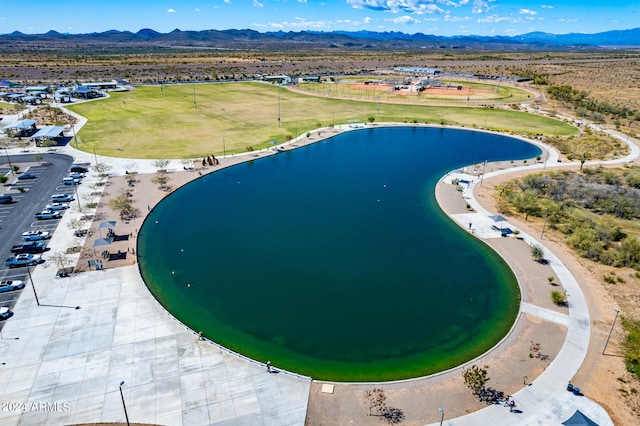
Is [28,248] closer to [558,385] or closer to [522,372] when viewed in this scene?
[522,372]

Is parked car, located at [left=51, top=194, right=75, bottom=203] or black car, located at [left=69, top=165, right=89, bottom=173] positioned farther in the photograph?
black car, located at [left=69, top=165, right=89, bottom=173]

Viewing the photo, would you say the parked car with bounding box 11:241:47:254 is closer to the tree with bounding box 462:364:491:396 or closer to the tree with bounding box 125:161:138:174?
the tree with bounding box 125:161:138:174

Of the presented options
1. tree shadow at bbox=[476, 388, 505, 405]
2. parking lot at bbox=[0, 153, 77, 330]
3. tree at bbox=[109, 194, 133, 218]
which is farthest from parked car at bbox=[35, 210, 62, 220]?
tree shadow at bbox=[476, 388, 505, 405]

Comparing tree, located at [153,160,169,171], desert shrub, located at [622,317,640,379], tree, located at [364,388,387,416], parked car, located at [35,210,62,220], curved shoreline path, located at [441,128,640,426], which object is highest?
tree, located at [153,160,169,171]

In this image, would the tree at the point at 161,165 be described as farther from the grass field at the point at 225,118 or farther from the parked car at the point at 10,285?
the parked car at the point at 10,285

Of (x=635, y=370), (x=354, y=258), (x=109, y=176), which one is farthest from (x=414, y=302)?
(x=109, y=176)

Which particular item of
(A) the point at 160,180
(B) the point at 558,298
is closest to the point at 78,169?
(A) the point at 160,180

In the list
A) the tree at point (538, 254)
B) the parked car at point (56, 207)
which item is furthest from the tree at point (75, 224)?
the tree at point (538, 254)
